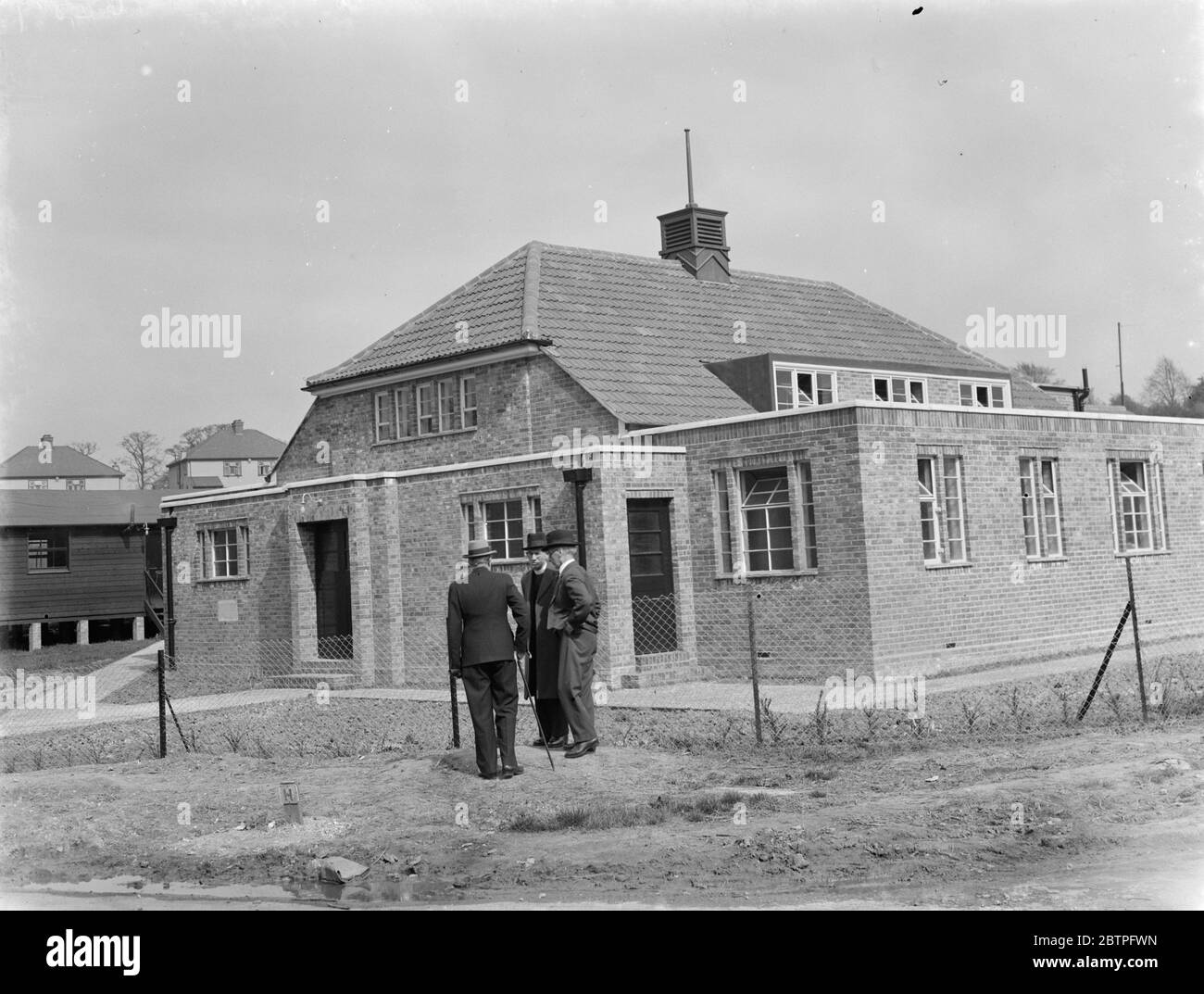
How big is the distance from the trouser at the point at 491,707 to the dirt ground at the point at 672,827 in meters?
0.28

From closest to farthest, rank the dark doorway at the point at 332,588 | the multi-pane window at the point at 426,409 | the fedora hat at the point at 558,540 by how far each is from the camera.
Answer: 1. the fedora hat at the point at 558,540
2. the dark doorway at the point at 332,588
3. the multi-pane window at the point at 426,409

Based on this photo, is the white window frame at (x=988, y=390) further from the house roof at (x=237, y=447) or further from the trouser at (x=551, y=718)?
the house roof at (x=237, y=447)

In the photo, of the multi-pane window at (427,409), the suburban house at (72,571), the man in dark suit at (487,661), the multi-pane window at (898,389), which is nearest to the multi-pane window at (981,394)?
the multi-pane window at (898,389)

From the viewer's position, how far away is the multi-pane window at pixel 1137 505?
23.6 meters

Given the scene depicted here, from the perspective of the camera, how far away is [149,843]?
1069 centimetres

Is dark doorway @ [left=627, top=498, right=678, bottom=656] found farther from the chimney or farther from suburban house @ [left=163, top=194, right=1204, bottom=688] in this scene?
the chimney

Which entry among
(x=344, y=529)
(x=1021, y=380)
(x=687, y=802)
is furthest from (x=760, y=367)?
(x=687, y=802)

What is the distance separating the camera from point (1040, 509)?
72.6 ft

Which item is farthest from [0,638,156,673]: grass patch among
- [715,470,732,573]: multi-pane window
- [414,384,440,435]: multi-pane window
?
[715,470,732,573]: multi-pane window
